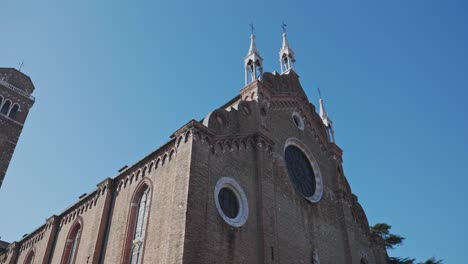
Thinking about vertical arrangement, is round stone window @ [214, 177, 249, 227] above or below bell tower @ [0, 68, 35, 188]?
below

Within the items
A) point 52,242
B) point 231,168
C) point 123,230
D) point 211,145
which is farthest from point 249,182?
point 52,242

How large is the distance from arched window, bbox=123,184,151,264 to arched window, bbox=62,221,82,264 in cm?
518

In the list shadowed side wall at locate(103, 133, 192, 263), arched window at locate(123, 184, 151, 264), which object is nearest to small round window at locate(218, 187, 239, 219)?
shadowed side wall at locate(103, 133, 192, 263)

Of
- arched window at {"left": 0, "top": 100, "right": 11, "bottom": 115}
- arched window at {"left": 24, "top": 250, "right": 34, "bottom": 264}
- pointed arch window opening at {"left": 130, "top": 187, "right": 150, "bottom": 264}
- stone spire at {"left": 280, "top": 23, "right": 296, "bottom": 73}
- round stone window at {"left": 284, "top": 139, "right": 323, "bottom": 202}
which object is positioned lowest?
pointed arch window opening at {"left": 130, "top": 187, "right": 150, "bottom": 264}

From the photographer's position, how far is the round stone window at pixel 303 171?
1977 cm

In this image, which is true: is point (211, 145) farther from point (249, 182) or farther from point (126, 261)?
point (126, 261)

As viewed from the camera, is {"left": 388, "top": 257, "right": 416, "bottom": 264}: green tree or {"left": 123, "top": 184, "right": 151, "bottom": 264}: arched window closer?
{"left": 123, "top": 184, "right": 151, "bottom": 264}: arched window

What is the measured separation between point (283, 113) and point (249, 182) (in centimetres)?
596

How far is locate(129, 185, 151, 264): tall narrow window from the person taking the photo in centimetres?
1479

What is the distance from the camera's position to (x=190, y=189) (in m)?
13.4

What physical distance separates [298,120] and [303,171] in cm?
307

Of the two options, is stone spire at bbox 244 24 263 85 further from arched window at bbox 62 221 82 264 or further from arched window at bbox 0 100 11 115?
arched window at bbox 0 100 11 115

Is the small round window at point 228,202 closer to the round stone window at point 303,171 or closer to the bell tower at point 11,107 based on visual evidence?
the round stone window at point 303,171

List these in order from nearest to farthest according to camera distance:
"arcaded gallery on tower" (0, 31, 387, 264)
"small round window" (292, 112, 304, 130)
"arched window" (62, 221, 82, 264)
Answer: "arcaded gallery on tower" (0, 31, 387, 264) → "arched window" (62, 221, 82, 264) → "small round window" (292, 112, 304, 130)
